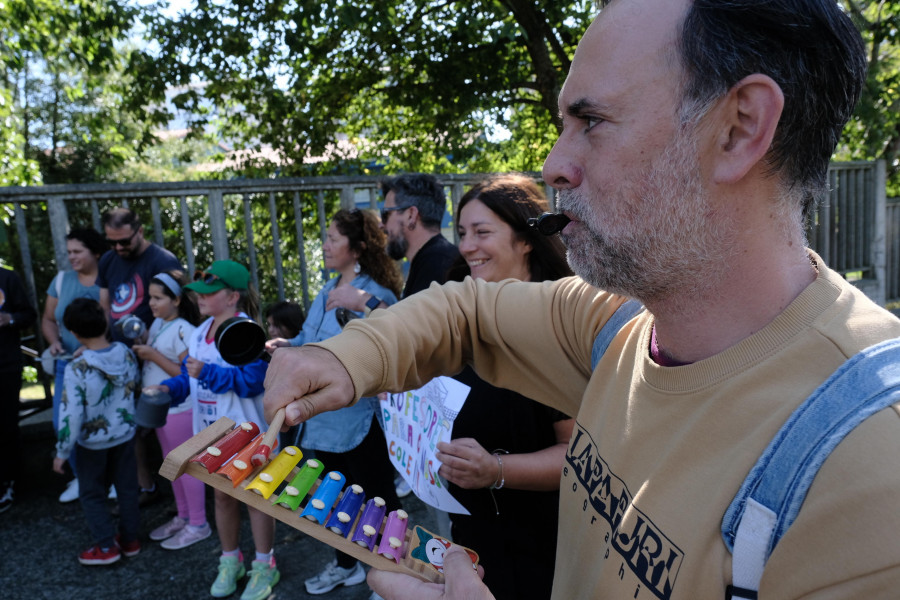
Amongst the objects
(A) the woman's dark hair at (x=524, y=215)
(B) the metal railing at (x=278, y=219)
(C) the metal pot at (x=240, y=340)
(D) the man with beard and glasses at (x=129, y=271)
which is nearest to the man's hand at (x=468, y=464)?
(C) the metal pot at (x=240, y=340)

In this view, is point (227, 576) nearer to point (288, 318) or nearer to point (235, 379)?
point (235, 379)

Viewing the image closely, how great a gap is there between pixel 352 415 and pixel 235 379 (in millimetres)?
740

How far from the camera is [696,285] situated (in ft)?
3.87

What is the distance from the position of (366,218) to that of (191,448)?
322cm

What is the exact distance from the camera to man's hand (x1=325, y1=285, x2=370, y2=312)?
12.6 ft

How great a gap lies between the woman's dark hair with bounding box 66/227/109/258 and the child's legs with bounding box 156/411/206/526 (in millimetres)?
1647

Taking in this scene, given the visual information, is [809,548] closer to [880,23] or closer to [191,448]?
[191,448]

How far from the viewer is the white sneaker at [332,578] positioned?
388cm

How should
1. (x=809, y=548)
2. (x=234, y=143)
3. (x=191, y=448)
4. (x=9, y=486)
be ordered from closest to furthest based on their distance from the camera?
(x=809, y=548) → (x=191, y=448) → (x=9, y=486) → (x=234, y=143)

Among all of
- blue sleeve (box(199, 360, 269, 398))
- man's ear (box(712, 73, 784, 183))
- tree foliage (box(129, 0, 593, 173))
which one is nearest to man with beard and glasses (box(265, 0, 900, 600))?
man's ear (box(712, 73, 784, 183))

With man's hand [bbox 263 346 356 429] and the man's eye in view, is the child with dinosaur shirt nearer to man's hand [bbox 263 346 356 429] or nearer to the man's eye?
man's hand [bbox 263 346 356 429]

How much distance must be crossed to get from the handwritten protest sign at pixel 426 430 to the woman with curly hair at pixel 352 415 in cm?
76

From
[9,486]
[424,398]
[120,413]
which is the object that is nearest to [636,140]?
[424,398]

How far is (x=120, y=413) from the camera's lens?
4336 millimetres
